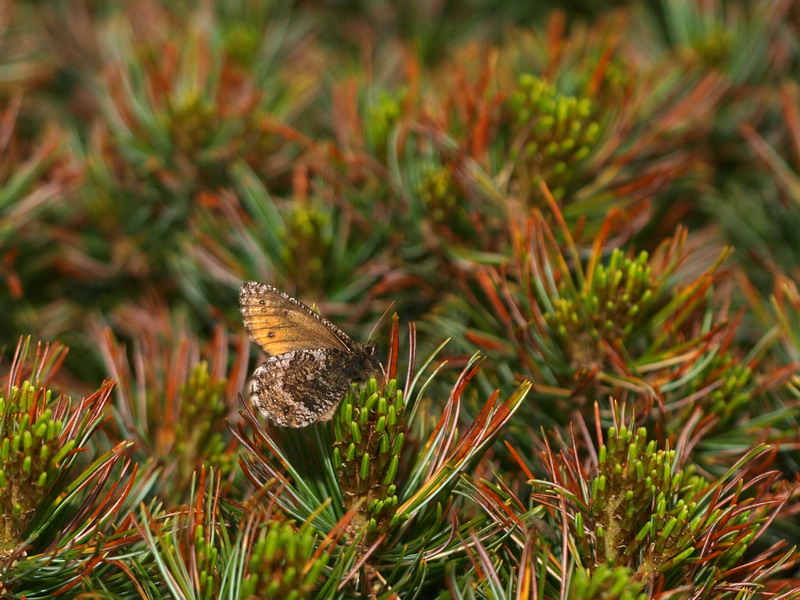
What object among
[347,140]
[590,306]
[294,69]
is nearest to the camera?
[590,306]

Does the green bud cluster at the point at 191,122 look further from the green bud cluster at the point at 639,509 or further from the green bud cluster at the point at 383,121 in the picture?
the green bud cluster at the point at 639,509

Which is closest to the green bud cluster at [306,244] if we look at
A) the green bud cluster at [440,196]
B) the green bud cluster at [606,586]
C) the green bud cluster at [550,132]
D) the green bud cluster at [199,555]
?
the green bud cluster at [440,196]

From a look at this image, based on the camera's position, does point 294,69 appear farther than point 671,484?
Yes

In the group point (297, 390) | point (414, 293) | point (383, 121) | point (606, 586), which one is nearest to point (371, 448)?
point (297, 390)

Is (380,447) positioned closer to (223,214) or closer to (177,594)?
(177,594)

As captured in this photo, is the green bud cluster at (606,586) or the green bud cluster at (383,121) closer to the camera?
the green bud cluster at (606,586)

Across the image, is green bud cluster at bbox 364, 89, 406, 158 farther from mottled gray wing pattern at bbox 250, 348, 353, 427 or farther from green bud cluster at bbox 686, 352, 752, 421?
green bud cluster at bbox 686, 352, 752, 421

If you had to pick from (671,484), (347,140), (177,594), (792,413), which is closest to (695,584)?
(671,484)
